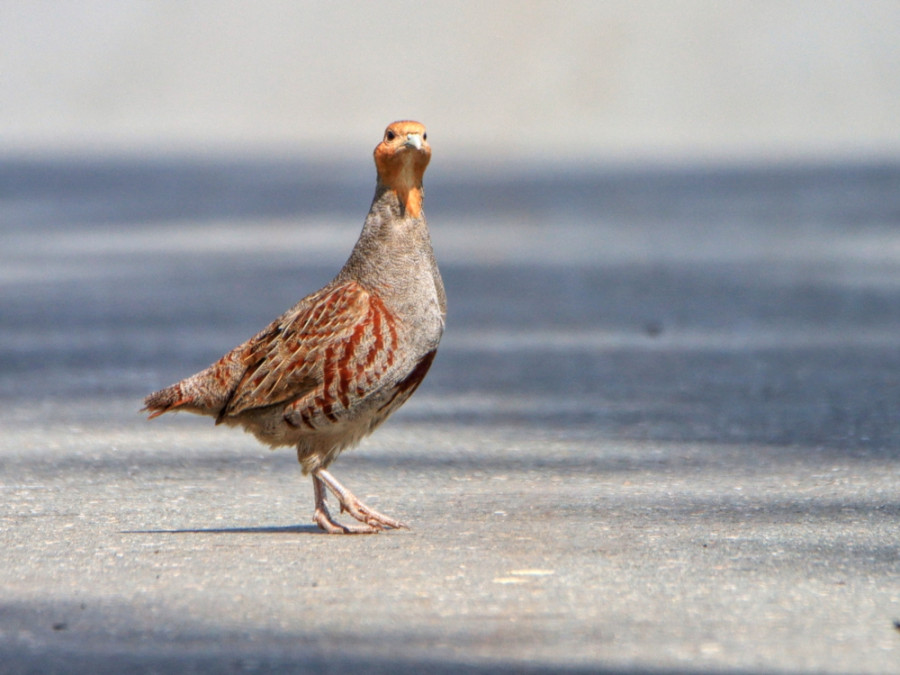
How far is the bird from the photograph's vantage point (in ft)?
18.2

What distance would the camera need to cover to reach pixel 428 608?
4.54m

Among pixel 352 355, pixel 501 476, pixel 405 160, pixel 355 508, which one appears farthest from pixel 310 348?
pixel 501 476

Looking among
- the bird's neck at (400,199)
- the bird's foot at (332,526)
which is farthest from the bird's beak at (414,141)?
the bird's foot at (332,526)

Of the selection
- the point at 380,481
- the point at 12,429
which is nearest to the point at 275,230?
the point at 12,429

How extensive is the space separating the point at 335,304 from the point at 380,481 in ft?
4.22

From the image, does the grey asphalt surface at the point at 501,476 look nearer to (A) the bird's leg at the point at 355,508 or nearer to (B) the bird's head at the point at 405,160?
(A) the bird's leg at the point at 355,508

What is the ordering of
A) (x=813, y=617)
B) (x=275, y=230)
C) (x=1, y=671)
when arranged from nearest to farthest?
(x=1, y=671) < (x=813, y=617) < (x=275, y=230)

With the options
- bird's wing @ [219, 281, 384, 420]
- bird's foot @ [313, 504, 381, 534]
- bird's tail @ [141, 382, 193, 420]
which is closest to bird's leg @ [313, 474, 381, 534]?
bird's foot @ [313, 504, 381, 534]

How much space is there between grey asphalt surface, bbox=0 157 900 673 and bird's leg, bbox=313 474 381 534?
115 mm

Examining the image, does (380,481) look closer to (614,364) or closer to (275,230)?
(614,364)

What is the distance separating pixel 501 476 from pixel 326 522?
125cm

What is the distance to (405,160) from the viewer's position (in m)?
5.74

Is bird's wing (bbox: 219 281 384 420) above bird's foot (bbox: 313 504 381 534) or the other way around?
above

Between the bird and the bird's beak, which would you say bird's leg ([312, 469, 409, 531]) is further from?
the bird's beak
